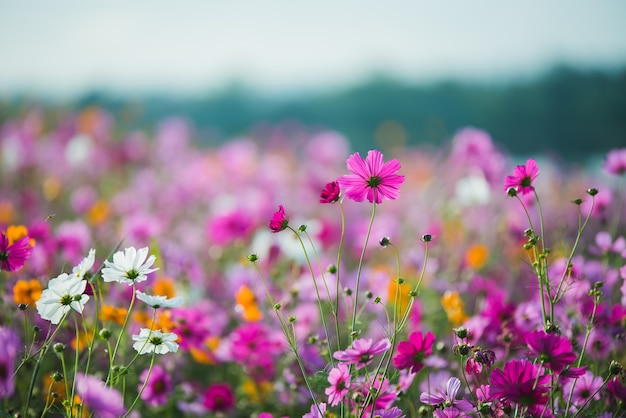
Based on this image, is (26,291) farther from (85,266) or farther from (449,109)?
(449,109)

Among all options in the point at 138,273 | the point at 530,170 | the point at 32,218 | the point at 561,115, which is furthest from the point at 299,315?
the point at 561,115

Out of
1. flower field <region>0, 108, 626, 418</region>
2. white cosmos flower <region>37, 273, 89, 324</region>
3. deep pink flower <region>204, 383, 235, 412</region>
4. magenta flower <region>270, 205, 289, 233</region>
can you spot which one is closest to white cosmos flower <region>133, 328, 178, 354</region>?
flower field <region>0, 108, 626, 418</region>

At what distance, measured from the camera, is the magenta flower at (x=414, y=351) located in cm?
90

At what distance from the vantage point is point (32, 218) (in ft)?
8.29

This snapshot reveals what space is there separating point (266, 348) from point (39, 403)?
565mm

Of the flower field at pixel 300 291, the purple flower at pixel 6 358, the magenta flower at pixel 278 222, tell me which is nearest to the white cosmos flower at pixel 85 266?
the flower field at pixel 300 291

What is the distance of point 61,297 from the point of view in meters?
0.90

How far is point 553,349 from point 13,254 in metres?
0.94

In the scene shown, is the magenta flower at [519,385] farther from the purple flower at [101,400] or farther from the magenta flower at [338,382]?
the purple flower at [101,400]

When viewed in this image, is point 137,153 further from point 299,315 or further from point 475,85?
point 475,85

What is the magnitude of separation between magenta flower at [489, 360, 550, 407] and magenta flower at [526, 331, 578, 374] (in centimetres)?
2

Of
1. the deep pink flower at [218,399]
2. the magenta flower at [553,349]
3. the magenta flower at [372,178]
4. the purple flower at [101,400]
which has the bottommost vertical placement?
the purple flower at [101,400]

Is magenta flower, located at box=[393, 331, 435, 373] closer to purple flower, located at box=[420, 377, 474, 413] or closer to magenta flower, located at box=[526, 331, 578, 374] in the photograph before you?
purple flower, located at box=[420, 377, 474, 413]

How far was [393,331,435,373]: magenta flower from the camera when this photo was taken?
35.3 inches
